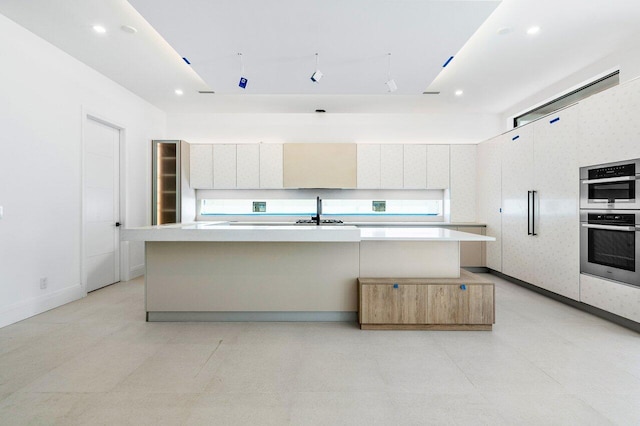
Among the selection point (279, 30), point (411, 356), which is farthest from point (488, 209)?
point (279, 30)

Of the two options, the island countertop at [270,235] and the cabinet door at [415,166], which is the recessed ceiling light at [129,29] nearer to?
the island countertop at [270,235]

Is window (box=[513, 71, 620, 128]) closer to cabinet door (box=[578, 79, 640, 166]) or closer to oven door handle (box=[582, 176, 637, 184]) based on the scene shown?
cabinet door (box=[578, 79, 640, 166])

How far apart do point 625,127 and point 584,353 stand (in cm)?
215

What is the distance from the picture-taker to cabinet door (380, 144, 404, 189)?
570cm

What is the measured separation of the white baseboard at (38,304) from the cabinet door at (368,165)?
451cm

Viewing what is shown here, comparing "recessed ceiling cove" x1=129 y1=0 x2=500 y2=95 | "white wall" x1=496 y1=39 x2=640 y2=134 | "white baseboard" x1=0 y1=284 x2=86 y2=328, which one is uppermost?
"white wall" x1=496 y1=39 x2=640 y2=134

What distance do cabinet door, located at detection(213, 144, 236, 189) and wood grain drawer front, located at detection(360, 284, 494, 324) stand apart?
3.80m

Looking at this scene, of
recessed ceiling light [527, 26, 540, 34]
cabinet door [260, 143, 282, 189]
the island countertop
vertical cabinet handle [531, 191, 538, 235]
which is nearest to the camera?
the island countertop

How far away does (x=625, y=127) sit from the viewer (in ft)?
9.65

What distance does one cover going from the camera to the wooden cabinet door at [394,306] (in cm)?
285

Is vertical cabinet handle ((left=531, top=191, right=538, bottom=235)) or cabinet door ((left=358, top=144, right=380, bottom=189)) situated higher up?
cabinet door ((left=358, top=144, right=380, bottom=189))

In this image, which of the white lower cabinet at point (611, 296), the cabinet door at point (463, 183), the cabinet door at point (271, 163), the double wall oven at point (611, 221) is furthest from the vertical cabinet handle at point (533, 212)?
the cabinet door at point (271, 163)

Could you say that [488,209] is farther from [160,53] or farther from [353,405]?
Answer: [160,53]

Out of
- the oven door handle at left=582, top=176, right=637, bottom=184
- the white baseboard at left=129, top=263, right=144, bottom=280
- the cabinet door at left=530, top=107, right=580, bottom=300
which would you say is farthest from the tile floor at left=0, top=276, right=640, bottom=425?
the white baseboard at left=129, top=263, right=144, bottom=280
